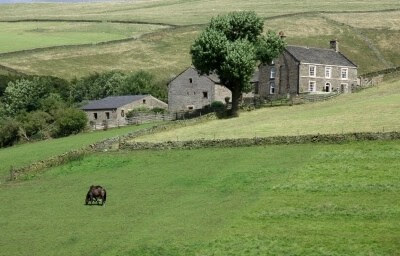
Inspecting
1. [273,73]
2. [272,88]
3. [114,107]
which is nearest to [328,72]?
[273,73]

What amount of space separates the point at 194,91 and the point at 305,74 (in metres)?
16.7

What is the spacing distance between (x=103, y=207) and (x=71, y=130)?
157 ft

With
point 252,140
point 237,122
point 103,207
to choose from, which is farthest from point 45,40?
point 103,207

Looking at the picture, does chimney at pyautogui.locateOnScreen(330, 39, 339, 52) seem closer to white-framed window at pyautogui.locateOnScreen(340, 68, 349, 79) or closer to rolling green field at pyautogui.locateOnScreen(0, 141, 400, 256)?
white-framed window at pyautogui.locateOnScreen(340, 68, 349, 79)

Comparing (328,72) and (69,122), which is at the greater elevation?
(328,72)

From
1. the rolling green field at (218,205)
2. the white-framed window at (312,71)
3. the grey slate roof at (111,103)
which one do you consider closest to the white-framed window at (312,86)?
the white-framed window at (312,71)

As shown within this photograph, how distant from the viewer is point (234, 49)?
3489 inches

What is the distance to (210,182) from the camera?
52.5 m

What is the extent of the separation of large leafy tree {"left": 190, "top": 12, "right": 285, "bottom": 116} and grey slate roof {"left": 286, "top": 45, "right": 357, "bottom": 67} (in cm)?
996

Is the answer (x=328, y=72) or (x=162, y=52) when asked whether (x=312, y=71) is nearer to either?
(x=328, y=72)

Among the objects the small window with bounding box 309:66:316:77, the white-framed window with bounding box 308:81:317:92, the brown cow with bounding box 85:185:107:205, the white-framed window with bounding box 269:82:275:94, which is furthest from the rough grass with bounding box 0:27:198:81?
the brown cow with bounding box 85:185:107:205

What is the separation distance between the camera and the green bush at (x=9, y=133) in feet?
309

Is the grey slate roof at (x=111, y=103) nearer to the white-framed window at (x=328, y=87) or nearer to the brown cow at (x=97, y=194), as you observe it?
the white-framed window at (x=328, y=87)

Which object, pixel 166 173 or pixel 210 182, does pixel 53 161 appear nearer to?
pixel 166 173
